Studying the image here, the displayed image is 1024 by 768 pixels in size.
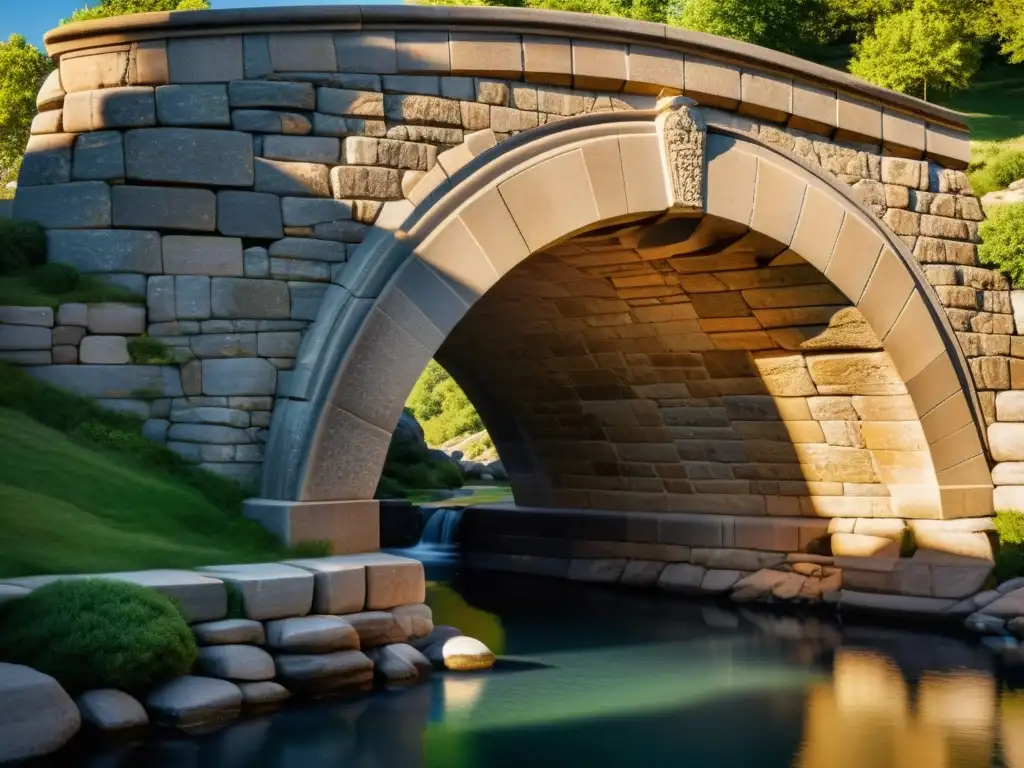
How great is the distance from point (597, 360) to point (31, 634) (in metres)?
7.92

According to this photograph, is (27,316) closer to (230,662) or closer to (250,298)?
(250,298)

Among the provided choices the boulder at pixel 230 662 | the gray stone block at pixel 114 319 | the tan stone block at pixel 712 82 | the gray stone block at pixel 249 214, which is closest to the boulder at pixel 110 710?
the boulder at pixel 230 662

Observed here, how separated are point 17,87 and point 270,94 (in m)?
25.3

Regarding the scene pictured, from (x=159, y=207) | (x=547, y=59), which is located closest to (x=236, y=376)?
(x=159, y=207)

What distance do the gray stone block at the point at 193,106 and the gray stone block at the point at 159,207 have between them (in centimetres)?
47

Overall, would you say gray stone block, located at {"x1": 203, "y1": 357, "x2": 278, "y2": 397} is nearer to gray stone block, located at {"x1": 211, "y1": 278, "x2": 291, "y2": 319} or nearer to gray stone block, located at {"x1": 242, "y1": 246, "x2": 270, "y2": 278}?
gray stone block, located at {"x1": 211, "y1": 278, "x2": 291, "y2": 319}

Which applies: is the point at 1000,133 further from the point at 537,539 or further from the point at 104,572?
the point at 104,572

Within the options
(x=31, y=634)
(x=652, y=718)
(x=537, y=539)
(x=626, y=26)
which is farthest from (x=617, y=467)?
(x=31, y=634)

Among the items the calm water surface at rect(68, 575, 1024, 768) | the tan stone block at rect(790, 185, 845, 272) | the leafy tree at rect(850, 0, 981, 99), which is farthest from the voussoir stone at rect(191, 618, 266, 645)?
the leafy tree at rect(850, 0, 981, 99)

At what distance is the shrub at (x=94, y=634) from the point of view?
5992mm

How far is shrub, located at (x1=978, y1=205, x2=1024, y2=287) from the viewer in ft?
39.9

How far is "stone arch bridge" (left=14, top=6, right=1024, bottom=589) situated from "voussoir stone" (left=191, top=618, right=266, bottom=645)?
1.18 metres

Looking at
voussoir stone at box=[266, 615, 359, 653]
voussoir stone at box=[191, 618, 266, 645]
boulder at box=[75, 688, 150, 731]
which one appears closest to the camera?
boulder at box=[75, 688, 150, 731]

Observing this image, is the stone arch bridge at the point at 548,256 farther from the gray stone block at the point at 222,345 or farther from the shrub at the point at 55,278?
the shrub at the point at 55,278
